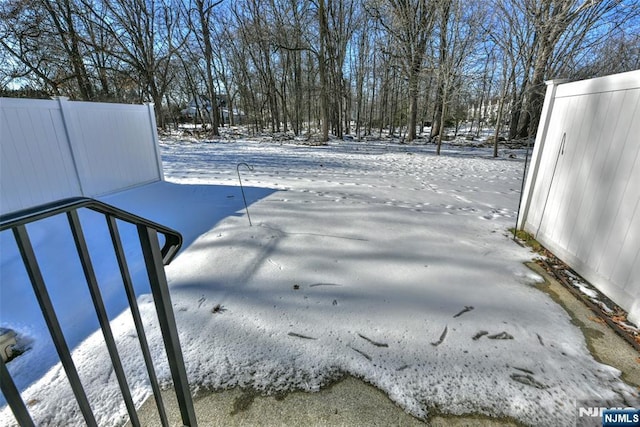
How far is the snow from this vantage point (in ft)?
4.90

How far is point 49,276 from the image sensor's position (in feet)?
8.40

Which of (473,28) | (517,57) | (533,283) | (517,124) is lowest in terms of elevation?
(533,283)

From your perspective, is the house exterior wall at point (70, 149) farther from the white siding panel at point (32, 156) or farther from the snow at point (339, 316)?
the snow at point (339, 316)

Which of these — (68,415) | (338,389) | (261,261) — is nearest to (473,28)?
(261,261)

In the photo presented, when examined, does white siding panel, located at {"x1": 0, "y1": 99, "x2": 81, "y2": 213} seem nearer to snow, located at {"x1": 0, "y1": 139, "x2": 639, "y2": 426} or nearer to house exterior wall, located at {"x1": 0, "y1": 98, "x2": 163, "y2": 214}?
house exterior wall, located at {"x1": 0, "y1": 98, "x2": 163, "y2": 214}

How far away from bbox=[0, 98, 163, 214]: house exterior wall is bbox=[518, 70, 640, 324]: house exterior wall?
6.60 meters

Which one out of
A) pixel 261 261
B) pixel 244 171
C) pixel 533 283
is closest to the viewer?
pixel 533 283

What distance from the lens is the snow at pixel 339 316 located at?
4.90 ft

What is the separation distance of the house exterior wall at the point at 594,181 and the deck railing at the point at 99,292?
2865 mm

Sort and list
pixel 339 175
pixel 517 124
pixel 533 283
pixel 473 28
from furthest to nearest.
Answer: pixel 517 124, pixel 473 28, pixel 339 175, pixel 533 283

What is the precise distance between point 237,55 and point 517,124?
775 inches

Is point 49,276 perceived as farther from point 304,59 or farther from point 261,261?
point 304,59

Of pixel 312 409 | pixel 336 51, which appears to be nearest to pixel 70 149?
pixel 312 409
